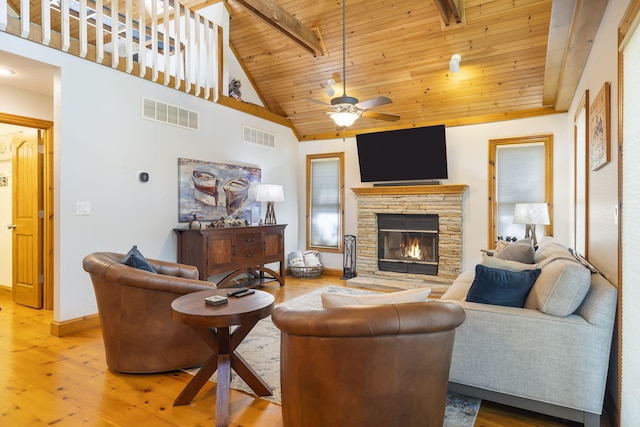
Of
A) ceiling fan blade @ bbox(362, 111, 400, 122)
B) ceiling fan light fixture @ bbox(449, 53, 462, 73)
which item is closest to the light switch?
Result: ceiling fan blade @ bbox(362, 111, 400, 122)

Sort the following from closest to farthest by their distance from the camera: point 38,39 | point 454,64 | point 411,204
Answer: point 38,39 < point 454,64 < point 411,204

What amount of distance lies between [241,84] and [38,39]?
3077mm

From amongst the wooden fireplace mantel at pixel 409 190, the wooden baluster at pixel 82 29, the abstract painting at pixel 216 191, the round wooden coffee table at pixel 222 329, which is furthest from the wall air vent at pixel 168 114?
the wooden fireplace mantel at pixel 409 190

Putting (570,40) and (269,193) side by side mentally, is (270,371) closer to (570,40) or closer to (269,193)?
(269,193)

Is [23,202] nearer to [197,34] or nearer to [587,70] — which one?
[197,34]

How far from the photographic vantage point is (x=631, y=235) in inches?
71.7

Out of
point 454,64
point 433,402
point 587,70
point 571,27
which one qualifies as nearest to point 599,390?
point 433,402


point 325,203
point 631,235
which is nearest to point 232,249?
point 325,203

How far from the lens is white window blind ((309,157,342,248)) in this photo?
6.90 meters

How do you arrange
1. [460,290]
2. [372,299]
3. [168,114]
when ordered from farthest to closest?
1. [168,114]
2. [460,290]
3. [372,299]

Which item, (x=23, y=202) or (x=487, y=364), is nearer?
(x=487, y=364)

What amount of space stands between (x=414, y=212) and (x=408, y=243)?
22.9 inches

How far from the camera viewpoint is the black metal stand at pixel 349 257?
6613 millimetres

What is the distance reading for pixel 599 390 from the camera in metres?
1.98
